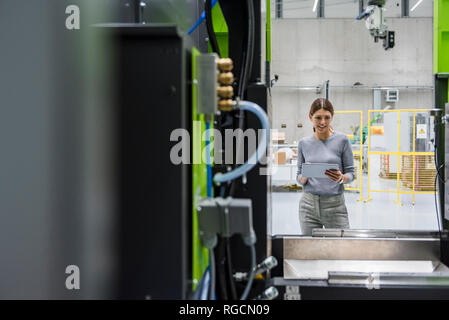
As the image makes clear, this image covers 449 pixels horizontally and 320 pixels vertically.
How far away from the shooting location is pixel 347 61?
10.9 meters

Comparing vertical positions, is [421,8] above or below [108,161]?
above

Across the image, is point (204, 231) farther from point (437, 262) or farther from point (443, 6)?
point (443, 6)

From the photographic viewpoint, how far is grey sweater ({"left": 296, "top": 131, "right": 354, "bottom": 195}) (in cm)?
259

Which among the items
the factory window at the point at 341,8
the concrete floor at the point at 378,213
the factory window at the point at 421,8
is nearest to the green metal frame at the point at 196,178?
the concrete floor at the point at 378,213

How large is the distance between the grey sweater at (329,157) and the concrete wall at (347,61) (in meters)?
8.58

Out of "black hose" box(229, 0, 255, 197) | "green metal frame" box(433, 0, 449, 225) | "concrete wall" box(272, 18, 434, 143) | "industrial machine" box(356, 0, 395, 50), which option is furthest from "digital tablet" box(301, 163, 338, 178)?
"concrete wall" box(272, 18, 434, 143)

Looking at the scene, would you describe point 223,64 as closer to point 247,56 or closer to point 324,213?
point 247,56

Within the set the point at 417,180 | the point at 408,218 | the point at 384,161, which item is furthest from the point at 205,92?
the point at 384,161

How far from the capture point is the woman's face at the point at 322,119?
259 cm

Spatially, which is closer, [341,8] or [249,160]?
[249,160]

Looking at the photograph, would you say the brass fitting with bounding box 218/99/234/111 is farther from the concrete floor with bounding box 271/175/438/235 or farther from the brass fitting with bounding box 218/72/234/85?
the concrete floor with bounding box 271/175/438/235

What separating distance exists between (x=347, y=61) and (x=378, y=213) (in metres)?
6.85

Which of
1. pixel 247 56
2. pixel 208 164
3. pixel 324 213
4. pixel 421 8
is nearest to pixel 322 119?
pixel 324 213

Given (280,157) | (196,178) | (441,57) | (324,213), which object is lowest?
(324,213)
